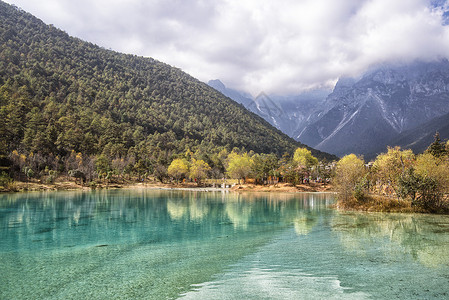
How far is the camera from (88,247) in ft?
69.3

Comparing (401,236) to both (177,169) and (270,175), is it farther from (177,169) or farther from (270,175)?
(177,169)

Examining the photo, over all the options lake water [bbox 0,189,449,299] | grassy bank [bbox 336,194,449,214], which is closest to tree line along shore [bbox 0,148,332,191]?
grassy bank [bbox 336,194,449,214]

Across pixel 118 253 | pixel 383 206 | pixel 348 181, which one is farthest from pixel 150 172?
pixel 118 253

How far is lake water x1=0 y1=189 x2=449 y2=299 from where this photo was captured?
12.7 m

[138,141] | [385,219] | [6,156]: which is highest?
[138,141]

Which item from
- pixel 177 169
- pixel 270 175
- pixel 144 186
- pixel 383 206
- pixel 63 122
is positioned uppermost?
pixel 63 122

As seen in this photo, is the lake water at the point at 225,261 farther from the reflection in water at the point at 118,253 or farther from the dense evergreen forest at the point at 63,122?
the dense evergreen forest at the point at 63,122

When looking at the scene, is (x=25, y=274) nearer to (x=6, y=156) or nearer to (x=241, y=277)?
(x=241, y=277)

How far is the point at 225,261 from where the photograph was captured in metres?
17.7

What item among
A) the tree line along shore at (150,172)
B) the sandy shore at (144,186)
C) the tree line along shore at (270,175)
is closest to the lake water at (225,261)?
the tree line along shore at (270,175)

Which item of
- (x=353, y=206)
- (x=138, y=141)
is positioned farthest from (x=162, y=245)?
(x=138, y=141)

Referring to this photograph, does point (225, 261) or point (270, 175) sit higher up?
point (270, 175)

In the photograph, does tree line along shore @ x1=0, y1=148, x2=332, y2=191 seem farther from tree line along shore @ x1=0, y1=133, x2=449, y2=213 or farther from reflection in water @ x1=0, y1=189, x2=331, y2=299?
reflection in water @ x1=0, y1=189, x2=331, y2=299

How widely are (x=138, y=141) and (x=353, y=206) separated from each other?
13569 cm
